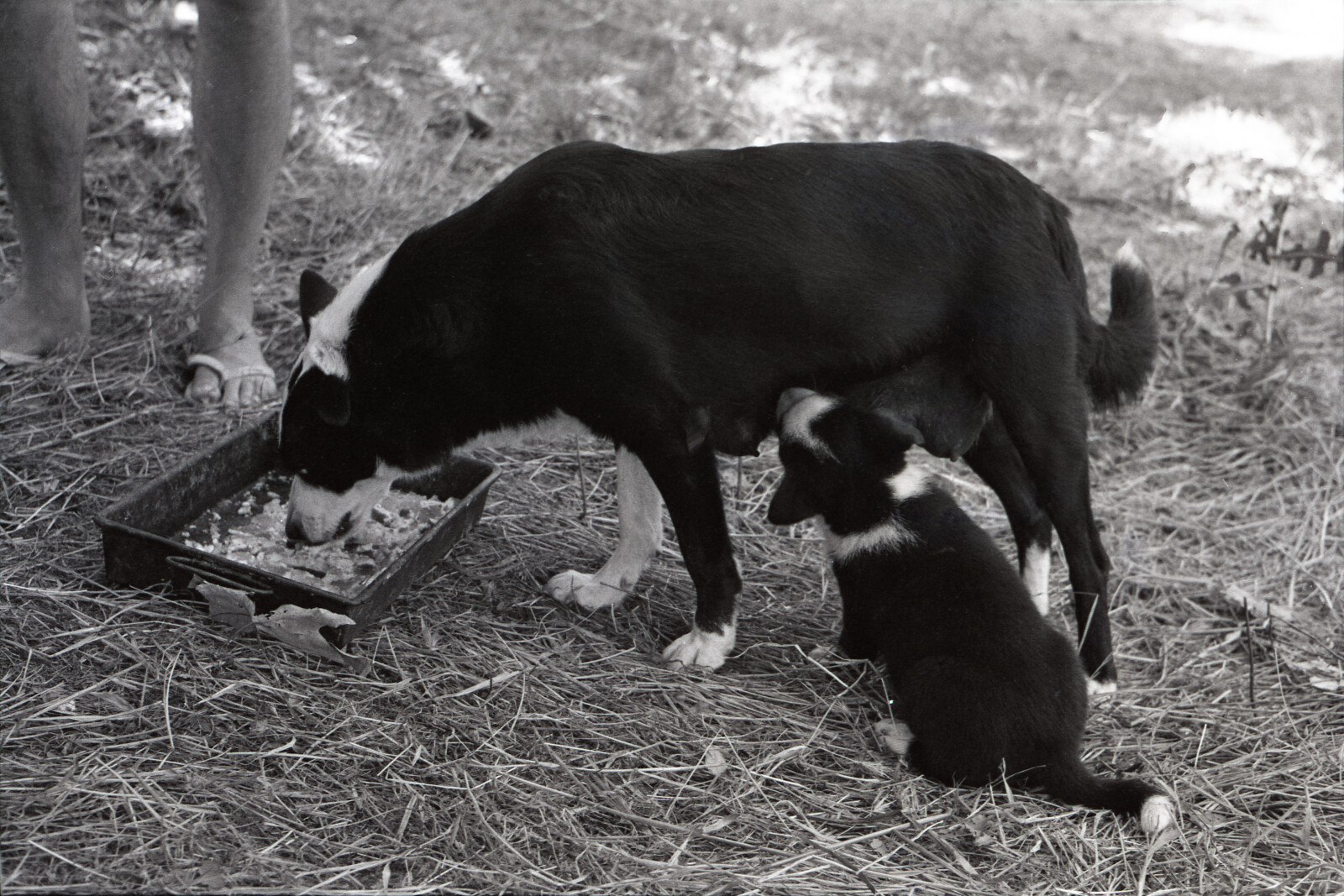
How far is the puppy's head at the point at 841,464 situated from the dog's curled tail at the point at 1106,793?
0.68 meters

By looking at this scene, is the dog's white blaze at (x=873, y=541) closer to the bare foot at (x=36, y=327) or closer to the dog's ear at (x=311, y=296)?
the dog's ear at (x=311, y=296)

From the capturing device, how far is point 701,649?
9.70 ft

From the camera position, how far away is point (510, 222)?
108 inches

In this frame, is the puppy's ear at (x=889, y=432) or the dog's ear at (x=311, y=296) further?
the dog's ear at (x=311, y=296)

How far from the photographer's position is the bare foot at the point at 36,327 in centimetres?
369

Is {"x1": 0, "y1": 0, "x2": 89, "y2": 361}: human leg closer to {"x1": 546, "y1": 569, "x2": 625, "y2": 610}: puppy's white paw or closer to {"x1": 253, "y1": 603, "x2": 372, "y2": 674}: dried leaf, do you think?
{"x1": 253, "y1": 603, "x2": 372, "y2": 674}: dried leaf

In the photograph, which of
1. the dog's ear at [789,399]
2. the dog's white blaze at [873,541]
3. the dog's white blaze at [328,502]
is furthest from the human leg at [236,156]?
the dog's white blaze at [873,541]

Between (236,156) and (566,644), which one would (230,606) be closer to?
(566,644)

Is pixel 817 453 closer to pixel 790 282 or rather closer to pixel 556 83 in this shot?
pixel 790 282

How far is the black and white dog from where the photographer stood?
2707 millimetres

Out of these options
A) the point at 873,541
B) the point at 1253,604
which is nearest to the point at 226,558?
the point at 873,541

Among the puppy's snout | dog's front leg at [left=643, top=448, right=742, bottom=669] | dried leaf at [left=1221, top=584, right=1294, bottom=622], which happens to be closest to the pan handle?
the puppy's snout

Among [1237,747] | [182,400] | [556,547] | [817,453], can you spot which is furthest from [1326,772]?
[182,400]

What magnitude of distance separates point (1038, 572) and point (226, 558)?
2.05m
